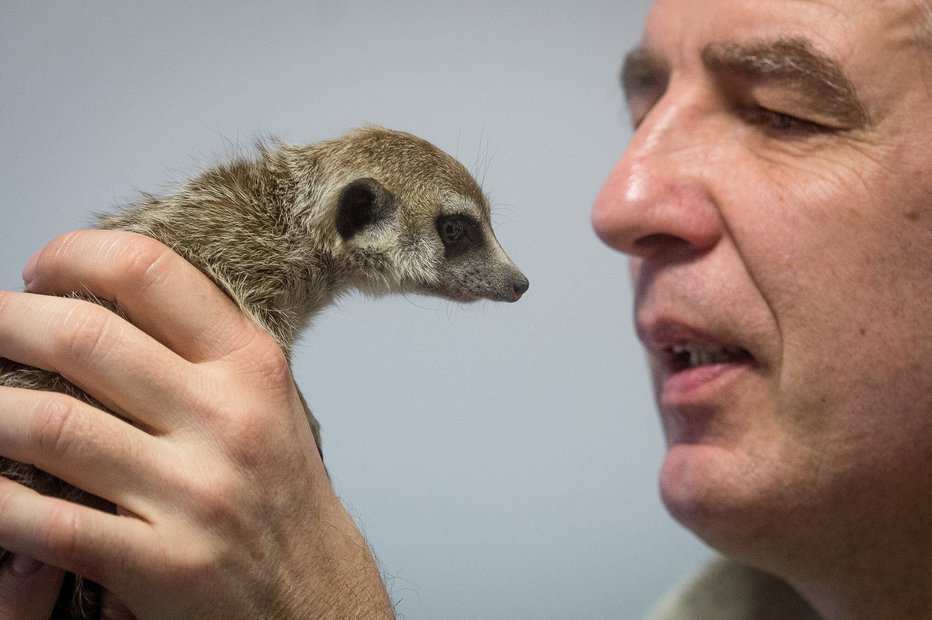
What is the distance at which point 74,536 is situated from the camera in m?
0.85

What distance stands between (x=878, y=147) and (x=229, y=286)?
908 millimetres

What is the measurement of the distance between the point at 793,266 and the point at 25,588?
998 mm

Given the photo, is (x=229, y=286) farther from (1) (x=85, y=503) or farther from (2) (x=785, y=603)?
(2) (x=785, y=603)

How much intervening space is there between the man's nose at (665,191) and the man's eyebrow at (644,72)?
77mm

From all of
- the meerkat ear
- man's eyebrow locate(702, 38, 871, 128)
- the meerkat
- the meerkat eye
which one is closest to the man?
man's eyebrow locate(702, 38, 871, 128)

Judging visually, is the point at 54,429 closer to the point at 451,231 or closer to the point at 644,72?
the point at 451,231

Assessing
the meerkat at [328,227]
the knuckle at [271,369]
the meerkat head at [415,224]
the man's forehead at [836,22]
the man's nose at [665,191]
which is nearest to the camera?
the man's forehead at [836,22]

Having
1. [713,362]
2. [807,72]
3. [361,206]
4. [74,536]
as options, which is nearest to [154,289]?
[74,536]

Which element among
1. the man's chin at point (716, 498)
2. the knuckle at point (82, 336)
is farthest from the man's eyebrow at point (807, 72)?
the knuckle at point (82, 336)

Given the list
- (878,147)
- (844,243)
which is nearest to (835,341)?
(844,243)

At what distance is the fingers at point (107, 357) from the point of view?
0.94 m

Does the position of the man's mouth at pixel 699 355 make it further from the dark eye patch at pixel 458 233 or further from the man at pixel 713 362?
the dark eye patch at pixel 458 233

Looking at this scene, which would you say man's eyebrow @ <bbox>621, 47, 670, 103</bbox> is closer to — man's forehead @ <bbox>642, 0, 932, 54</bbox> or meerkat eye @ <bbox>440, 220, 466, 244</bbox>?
man's forehead @ <bbox>642, 0, 932, 54</bbox>

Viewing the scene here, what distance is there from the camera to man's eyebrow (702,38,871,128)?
80 centimetres
